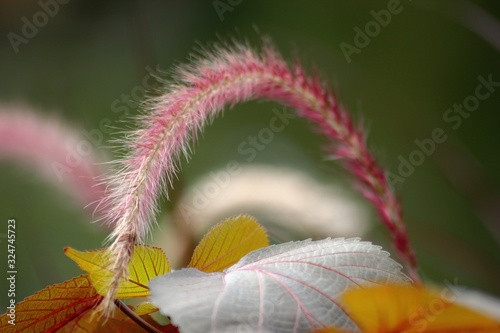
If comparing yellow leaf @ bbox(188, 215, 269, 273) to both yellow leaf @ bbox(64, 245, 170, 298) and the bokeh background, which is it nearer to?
yellow leaf @ bbox(64, 245, 170, 298)

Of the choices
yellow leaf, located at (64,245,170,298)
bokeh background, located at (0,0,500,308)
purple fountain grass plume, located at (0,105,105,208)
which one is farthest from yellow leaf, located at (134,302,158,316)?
bokeh background, located at (0,0,500,308)

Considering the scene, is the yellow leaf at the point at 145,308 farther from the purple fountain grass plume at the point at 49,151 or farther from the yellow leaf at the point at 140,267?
the purple fountain grass plume at the point at 49,151

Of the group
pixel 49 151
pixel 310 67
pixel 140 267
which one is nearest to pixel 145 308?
pixel 140 267

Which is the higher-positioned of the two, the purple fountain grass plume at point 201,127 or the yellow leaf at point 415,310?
the purple fountain grass plume at point 201,127

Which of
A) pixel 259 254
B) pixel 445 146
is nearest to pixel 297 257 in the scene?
pixel 259 254

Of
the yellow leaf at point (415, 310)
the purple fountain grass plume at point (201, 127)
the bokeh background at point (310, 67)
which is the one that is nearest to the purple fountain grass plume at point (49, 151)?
the purple fountain grass plume at point (201, 127)

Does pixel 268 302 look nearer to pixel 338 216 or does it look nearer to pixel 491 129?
pixel 338 216
